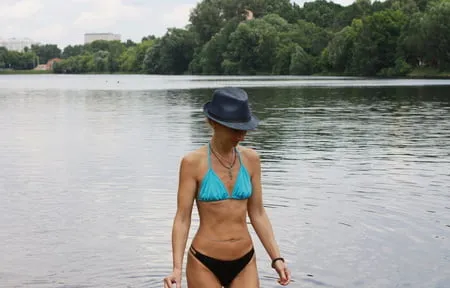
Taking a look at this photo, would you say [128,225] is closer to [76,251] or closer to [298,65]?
[76,251]

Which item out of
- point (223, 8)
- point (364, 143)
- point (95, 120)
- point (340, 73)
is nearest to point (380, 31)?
point (340, 73)

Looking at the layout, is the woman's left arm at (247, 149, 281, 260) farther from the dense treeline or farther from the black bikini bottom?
the dense treeline

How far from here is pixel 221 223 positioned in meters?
5.20

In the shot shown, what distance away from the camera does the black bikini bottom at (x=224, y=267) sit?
5.14 meters

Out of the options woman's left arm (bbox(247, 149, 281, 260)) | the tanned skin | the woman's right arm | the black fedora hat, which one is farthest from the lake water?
the black fedora hat

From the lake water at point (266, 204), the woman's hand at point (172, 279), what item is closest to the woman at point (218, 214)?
the woman's hand at point (172, 279)

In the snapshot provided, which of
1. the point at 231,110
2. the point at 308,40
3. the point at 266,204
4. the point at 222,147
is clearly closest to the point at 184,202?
the point at 222,147

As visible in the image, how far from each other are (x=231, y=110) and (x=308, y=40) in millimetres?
147778

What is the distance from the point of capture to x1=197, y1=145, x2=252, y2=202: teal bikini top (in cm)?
515

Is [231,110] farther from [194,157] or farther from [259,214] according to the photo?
[259,214]

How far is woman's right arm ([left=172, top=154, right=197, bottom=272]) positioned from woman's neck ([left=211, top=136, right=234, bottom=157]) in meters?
0.15

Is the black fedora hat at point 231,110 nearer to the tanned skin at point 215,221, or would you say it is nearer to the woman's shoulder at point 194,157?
the tanned skin at point 215,221

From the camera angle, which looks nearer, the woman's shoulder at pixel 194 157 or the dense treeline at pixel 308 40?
the woman's shoulder at pixel 194 157

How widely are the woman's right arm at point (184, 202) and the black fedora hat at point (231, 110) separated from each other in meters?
0.32
